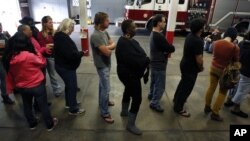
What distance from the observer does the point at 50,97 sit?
13.9ft

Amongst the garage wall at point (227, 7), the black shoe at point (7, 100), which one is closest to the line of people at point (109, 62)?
the black shoe at point (7, 100)

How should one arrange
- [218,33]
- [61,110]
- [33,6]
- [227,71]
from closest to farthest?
[227,71] → [61,110] → [218,33] → [33,6]

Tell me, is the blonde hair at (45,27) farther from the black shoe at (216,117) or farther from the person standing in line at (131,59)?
the black shoe at (216,117)

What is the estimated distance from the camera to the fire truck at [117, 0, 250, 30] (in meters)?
9.38

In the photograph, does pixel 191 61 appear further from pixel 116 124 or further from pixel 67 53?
pixel 67 53

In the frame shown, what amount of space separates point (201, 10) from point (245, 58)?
6.97 meters

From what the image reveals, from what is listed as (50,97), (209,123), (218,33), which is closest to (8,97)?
(50,97)

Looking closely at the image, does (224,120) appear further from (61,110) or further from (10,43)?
(10,43)

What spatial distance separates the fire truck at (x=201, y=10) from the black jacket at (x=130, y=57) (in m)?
6.94

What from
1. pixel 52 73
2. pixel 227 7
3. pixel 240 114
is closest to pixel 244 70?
pixel 240 114

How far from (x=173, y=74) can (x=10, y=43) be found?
13.7 feet

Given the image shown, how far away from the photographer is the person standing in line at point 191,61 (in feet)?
9.92

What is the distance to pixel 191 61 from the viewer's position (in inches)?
126

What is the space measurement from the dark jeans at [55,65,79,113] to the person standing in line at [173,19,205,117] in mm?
1826
